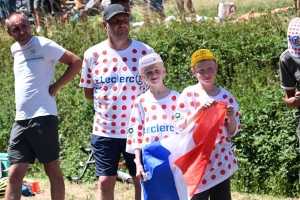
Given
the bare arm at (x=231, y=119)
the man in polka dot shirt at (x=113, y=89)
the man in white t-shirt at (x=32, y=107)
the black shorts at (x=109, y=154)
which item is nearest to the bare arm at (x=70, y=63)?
the man in white t-shirt at (x=32, y=107)

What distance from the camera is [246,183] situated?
834cm

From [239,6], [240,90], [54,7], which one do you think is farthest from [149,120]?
[54,7]

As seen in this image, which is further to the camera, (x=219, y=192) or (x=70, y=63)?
(x=70, y=63)

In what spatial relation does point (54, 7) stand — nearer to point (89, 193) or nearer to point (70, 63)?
point (89, 193)

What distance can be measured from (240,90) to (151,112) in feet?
12.4

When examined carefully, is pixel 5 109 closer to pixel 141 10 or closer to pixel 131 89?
pixel 141 10

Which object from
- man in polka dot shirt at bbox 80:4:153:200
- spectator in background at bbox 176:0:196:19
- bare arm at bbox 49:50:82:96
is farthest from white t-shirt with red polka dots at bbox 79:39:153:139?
spectator in background at bbox 176:0:196:19

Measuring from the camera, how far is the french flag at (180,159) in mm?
5543

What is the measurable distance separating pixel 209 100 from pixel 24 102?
7.24ft

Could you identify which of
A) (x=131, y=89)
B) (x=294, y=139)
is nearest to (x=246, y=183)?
(x=294, y=139)

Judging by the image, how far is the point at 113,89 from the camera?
632 cm

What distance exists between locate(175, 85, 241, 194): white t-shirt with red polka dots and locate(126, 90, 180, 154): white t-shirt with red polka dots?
0.45 feet

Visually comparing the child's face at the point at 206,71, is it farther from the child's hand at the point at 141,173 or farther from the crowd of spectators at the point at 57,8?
the crowd of spectators at the point at 57,8

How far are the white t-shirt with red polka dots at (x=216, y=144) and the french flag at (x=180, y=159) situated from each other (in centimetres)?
7
